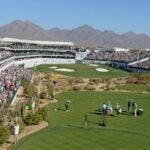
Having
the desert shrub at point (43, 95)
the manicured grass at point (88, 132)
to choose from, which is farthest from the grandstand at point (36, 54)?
the manicured grass at point (88, 132)

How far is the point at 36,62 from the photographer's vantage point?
130000 millimetres

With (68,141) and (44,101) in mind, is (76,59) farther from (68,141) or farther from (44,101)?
(68,141)

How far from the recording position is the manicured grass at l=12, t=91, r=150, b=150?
105 feet

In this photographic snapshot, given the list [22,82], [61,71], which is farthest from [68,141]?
[61,71]

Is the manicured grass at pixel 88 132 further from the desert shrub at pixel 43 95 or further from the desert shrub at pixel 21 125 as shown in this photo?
the desert shrub at pixel 43 95

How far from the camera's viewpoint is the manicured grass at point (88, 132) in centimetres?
3209

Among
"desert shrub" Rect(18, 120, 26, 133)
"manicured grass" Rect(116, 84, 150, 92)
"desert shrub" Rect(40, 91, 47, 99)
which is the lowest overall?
"manicured grass" Rect(116, 84, 150, 92)

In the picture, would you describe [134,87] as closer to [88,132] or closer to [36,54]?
[88,132]

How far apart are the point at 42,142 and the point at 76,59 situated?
118 meters

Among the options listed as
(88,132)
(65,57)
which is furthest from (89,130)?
(65,57)

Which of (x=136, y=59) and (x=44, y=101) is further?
(x=136, y=59)

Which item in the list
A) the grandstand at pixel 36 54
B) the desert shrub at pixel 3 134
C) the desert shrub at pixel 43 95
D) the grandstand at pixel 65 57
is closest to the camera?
the desert shrub at pixel 3 134

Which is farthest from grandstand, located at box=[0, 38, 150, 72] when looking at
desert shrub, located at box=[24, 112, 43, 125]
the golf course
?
desert shrub, located at box=[24, 112, 43, 125]

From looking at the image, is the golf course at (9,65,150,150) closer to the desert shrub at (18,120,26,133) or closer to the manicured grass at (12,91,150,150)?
the manicured grass at (12,91,150,150)
